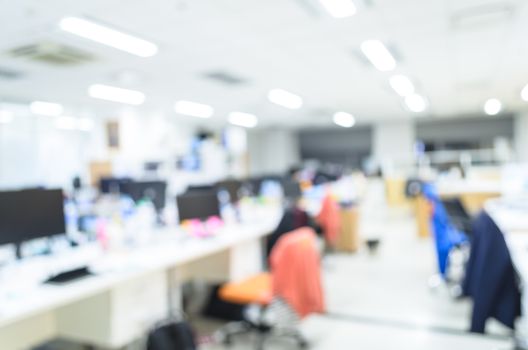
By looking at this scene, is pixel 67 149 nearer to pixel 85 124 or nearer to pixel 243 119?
pixel 85 124

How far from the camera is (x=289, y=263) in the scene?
236 centimetres

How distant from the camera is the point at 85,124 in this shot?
364 inches

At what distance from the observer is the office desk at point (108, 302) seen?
196 centimetres

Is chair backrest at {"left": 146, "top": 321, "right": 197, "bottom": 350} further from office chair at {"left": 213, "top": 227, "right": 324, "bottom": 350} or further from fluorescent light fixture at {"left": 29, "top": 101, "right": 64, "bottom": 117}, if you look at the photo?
fluorescent light fixture at {"left": 29, "top": 101, "right": 64, "bottom": 117}

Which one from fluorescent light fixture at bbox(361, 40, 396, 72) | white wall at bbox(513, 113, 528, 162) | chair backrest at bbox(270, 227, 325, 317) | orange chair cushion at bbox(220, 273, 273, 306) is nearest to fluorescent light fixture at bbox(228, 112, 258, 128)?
fluorescent light fixture at bbox(361, 40, 396, 72)

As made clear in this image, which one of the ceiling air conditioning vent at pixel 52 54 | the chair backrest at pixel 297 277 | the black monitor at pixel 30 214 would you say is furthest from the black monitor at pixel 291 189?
the black monitor at pixel 30 214

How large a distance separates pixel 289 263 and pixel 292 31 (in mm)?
2805

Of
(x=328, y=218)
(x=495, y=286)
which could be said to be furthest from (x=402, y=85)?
(x=495, y=286)

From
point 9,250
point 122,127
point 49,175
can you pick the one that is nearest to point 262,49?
point 9,250

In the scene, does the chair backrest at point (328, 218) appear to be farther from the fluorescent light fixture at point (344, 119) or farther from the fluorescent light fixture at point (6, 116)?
the fluorescent light fixture at point (344, 119)

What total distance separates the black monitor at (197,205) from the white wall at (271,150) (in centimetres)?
1157

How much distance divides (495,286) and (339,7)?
270 cm

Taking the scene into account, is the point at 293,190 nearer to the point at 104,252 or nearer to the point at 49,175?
the point at 104,252

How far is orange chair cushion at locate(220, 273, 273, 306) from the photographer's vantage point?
102 inches
